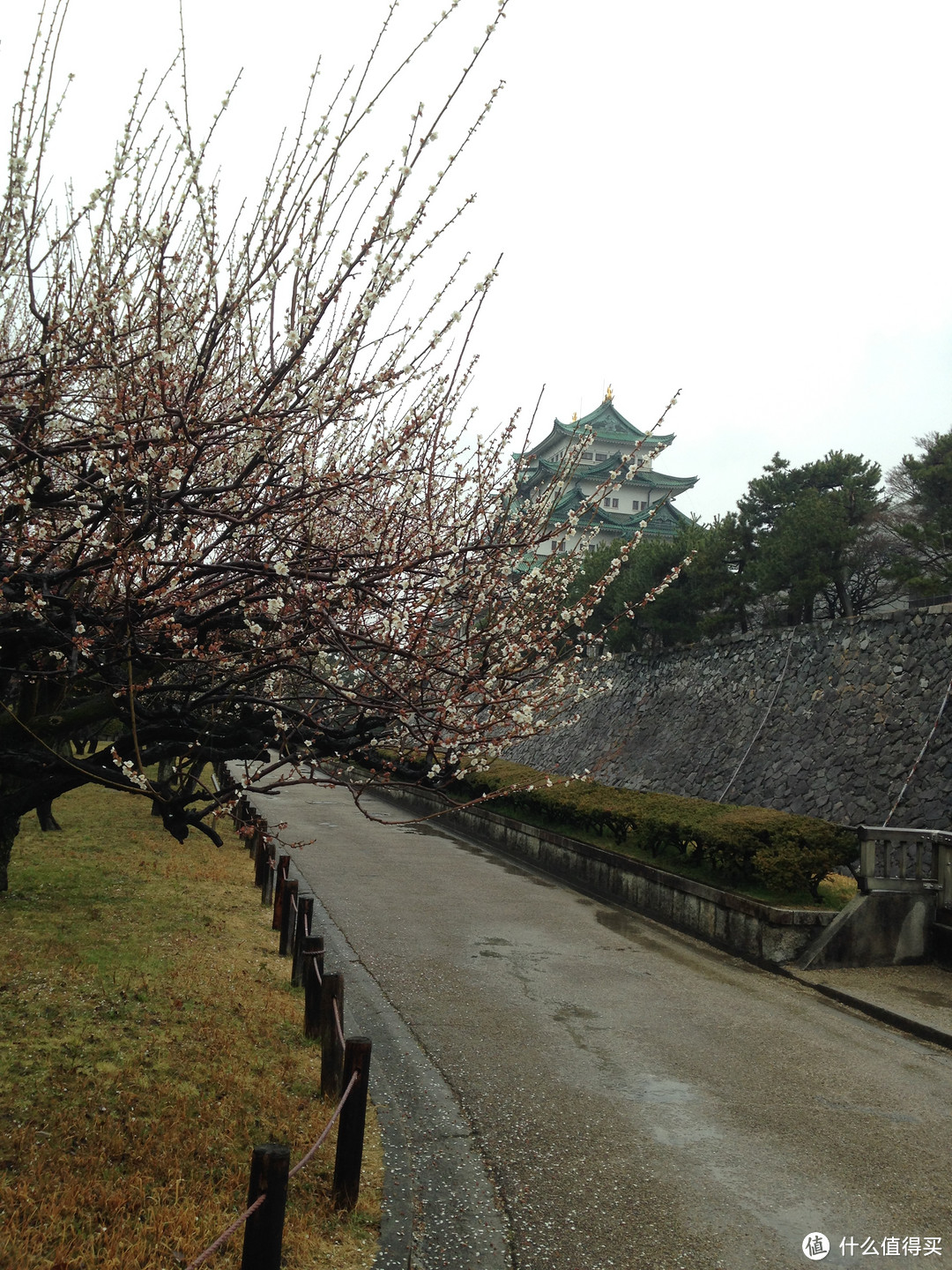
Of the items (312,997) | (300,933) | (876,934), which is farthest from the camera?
(876,934)

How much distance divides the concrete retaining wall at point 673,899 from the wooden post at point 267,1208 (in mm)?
7594

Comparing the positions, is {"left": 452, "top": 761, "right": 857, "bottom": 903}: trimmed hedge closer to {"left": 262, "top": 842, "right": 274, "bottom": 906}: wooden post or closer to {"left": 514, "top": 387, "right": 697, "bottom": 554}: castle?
{"left": 262, "top": 842, "right": 274, "bottom": 906}: wooden post

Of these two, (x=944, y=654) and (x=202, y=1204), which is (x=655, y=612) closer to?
(x=944, y=654)

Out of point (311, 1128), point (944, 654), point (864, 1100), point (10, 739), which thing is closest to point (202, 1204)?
point (311, 1128)

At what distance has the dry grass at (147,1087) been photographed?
4254mm

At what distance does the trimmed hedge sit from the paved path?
1276mm

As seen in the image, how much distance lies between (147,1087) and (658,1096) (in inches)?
141

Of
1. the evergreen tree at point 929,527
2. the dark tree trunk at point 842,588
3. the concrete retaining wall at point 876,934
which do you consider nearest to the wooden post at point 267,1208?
the concrete retaining wall at point 876,934

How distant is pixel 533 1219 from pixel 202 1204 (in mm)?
1744

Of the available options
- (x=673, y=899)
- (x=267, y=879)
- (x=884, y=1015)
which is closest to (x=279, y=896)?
(x=267, y=879)

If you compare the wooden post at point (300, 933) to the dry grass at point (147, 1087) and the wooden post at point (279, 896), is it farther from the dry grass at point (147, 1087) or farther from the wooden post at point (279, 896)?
the wooden post at point (279, 896)

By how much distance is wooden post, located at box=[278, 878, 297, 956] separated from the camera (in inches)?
383

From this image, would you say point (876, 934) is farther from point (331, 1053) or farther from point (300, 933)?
point (331, 1053)

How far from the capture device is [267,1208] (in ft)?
11.7
